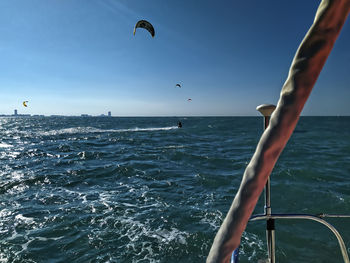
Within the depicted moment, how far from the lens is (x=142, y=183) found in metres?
11.6

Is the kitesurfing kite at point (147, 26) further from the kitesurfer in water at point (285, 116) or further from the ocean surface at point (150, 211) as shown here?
the kitesurfer in water at point (285, 116)

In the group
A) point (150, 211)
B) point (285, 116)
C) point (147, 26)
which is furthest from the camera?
point (147, 26)

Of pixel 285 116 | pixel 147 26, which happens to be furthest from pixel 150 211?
pixel 147 26

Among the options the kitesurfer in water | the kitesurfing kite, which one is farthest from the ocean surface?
the kitesurfing kite

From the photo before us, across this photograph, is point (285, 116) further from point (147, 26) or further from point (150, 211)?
point (147, 26)

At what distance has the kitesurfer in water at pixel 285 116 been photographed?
2.91 ft

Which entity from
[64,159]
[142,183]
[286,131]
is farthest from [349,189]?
[64,159]

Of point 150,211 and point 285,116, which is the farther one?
point 150,211

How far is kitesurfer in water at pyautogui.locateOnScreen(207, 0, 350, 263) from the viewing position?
2.91ft

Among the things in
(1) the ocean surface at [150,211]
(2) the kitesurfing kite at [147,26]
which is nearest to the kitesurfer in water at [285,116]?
(1) the ocean surface at [150,211]

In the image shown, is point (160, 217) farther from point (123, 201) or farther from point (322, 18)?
point (322, 18)

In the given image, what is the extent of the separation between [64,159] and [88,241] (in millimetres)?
13887

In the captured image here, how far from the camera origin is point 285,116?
92 centimetres

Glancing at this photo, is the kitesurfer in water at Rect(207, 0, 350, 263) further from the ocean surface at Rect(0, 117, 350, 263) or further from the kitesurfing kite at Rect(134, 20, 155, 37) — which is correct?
the kitesurfing kite at Rect(134, 20, 155, 37)
